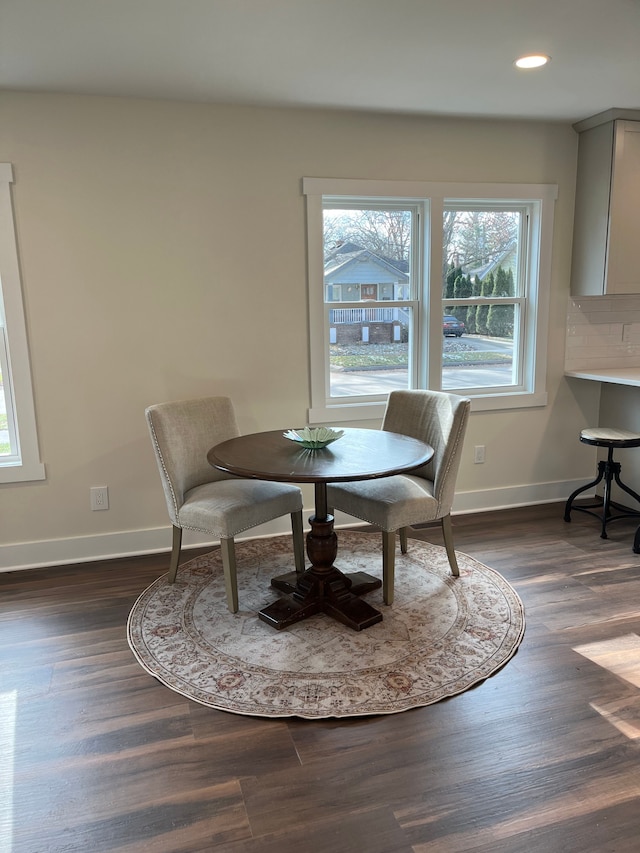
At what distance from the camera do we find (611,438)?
3.67 meters

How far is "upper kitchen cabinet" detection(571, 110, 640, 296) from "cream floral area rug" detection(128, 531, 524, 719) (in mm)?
2007

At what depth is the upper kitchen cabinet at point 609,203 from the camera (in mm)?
3680

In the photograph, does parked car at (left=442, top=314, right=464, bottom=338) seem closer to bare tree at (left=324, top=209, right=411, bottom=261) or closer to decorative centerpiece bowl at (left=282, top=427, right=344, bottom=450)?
bare tree at (left=324, top=209, right=411, bottom=261)

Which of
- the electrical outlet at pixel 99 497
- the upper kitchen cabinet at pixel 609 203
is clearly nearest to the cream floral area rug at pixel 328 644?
the electrical outlet at pixel 99 497

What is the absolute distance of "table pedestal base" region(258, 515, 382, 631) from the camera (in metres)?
2.68

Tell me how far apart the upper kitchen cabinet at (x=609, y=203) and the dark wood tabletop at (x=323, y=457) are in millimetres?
1880

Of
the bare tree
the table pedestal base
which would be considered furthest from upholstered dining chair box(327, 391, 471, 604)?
the bare tree

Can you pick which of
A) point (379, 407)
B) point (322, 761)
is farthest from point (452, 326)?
point (322, 761)

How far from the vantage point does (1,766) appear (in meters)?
1.92

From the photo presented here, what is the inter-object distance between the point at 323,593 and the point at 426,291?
1.98 metres

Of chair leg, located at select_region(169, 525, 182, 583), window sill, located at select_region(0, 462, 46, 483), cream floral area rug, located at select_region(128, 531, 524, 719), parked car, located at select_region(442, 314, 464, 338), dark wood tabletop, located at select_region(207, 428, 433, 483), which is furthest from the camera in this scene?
parked car, located at select_region(442, 314, 464, 338)

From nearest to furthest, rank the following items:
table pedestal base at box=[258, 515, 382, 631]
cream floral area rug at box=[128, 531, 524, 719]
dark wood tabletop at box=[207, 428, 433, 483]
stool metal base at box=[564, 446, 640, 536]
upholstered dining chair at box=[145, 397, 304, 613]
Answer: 1. cream floral area rug at box=[128, 531, 524, 719]
2. dark wood tabletop at box=[207, 428, 433, 483]
3. table pedestal base at box=[258, 515, 382, 631]
4. upholstered dining chair at box=[145, 397, 304, 613]
5. stool metal base at box=[564, 446, 640, 536]

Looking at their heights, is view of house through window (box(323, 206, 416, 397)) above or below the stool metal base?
above

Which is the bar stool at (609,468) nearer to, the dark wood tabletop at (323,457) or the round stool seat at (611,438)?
the round stool seat at (611,438)
